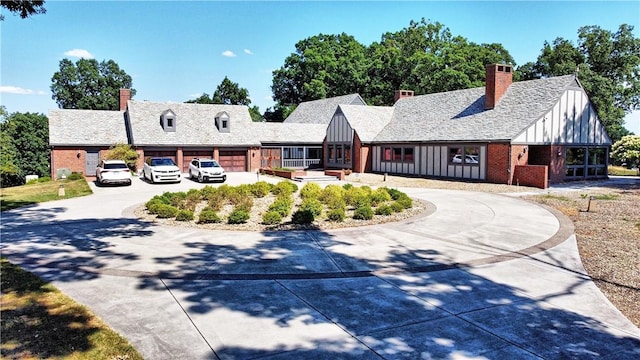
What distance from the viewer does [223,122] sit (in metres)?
40.0

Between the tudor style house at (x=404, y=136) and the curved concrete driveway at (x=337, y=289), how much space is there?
1540cm

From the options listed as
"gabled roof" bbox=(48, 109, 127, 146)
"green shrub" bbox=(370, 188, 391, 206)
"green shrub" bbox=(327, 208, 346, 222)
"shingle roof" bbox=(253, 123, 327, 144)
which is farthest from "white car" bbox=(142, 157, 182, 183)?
"green shrub" bbox=(327, 208, 346, 222)

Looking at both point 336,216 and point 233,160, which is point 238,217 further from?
point 233,160

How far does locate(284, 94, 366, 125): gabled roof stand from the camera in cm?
4973

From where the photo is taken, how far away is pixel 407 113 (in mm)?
39250

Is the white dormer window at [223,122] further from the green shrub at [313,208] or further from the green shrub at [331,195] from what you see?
the green shrub at [313,208]

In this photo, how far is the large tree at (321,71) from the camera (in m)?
62.9

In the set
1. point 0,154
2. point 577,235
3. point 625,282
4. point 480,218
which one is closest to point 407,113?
point 480,218

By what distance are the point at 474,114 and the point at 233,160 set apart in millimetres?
20738

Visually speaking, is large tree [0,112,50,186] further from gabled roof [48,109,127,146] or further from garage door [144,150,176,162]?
garage door [144,150,176,162]

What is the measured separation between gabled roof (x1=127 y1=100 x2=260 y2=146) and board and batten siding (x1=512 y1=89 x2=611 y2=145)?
899 inches

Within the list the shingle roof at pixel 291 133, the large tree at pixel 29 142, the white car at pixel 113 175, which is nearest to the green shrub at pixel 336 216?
the white car at pixel 113 175

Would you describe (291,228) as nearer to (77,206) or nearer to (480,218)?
(480,218)

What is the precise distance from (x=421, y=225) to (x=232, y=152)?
27.8 meters
